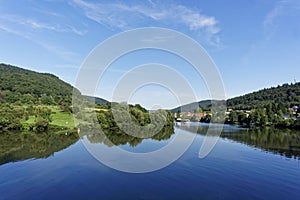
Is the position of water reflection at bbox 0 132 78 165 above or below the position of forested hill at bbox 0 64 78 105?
below

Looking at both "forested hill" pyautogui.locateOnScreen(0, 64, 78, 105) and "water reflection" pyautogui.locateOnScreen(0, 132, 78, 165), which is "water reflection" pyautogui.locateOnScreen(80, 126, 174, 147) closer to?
"water reflection" pyautogui.locateOnScreen(0, 132, 78, 165)

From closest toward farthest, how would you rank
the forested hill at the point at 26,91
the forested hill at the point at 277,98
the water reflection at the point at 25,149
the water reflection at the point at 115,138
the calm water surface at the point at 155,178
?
the calm water surface at the point at 155,178, the water reflection at the point at 25,149, the water reflection at the point at 115,138, the forested hill at the point at 26,91, the forested hill at the point at 277,98

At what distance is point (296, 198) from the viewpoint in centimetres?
1662

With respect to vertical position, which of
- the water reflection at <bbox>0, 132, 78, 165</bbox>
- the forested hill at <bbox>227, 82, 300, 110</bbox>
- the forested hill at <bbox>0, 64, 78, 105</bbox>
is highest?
the forested hill at <bbox>227, 82, 300, 110</bbox>

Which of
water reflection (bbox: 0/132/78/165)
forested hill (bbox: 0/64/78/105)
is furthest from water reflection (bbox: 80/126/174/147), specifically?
forested hill (bbox: 0/64/78/105)

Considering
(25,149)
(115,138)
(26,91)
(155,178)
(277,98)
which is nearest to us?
(155,178)

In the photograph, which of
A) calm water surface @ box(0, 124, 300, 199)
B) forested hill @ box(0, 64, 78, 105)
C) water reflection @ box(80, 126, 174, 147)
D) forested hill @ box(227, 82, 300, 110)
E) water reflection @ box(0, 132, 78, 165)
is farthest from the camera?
forested hill @ box(227, 82, 300, 110)

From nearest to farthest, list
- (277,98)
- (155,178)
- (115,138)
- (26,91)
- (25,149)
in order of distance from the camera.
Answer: (155,178), (25,149), (115,138), (26,91), (277,98)

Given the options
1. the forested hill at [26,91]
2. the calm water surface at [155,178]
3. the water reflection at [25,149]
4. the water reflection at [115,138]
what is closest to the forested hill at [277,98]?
the water reflection at [115,138]

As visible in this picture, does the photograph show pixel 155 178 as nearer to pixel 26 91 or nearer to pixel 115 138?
pixel 115 138

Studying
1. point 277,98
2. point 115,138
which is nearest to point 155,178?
point 115,138

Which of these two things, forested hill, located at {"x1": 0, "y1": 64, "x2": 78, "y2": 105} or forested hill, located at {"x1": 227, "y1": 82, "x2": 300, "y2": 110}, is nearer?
forested hill, located at {"x1": 0, "y1": 64, "x2": 78, "y2": 105}

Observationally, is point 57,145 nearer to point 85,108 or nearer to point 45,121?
point 45,121

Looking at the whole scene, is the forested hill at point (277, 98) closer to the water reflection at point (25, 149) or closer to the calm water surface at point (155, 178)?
the calm water surface at point (155, 178)
